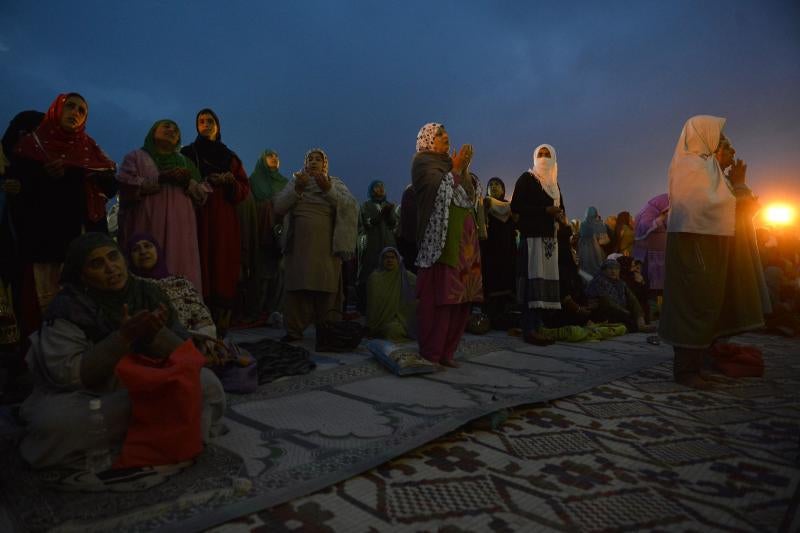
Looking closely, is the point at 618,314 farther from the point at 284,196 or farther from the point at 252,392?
the point at 252,392

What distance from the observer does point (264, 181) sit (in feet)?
19.7

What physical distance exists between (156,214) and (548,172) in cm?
350

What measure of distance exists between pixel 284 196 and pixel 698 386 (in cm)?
345

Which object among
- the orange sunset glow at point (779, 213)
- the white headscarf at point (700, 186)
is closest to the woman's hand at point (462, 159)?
the white headscarf at point (700, 186)

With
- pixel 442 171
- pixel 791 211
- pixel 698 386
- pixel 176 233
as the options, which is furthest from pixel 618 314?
pixel 791 211

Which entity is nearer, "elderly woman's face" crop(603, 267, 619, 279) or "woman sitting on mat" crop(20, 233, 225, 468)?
"woman sitting on mat" crop(20, 233, 225, 468)

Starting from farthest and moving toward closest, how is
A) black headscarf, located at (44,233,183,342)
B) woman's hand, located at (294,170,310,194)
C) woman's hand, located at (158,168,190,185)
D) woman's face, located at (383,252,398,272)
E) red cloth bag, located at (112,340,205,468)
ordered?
1. woman's face, located at (383,252,398,272)
2. woman's hand, located at (294,170,310,194)
3. woman's hand, located at (158,168,190,185)
4. black headscarf, located at (44,233,183,342)
5. red cloth bag, located at (112,340,205,468)

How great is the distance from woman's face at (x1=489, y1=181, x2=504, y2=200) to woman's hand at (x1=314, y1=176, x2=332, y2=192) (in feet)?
8.91

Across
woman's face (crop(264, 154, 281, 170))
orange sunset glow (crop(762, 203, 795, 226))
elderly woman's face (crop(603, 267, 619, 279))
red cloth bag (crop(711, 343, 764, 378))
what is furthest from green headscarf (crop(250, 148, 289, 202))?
orange sunset glow (crop(762, 203, 795, 226))

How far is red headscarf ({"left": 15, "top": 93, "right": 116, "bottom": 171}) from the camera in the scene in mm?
2719

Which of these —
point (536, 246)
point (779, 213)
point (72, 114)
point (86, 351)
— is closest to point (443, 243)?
point (536, 246)

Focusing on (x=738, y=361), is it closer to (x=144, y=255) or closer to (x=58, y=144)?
(x=144, y=255)

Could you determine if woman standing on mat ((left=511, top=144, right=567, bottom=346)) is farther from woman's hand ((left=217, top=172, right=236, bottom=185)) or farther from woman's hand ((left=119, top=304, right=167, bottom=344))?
woman's hand ((left=119, top=304, right=167, bottom=344))

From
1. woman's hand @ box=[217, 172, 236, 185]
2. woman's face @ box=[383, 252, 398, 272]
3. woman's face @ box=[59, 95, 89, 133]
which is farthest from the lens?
woman's face @ box=[383, 252, 398, 272]
